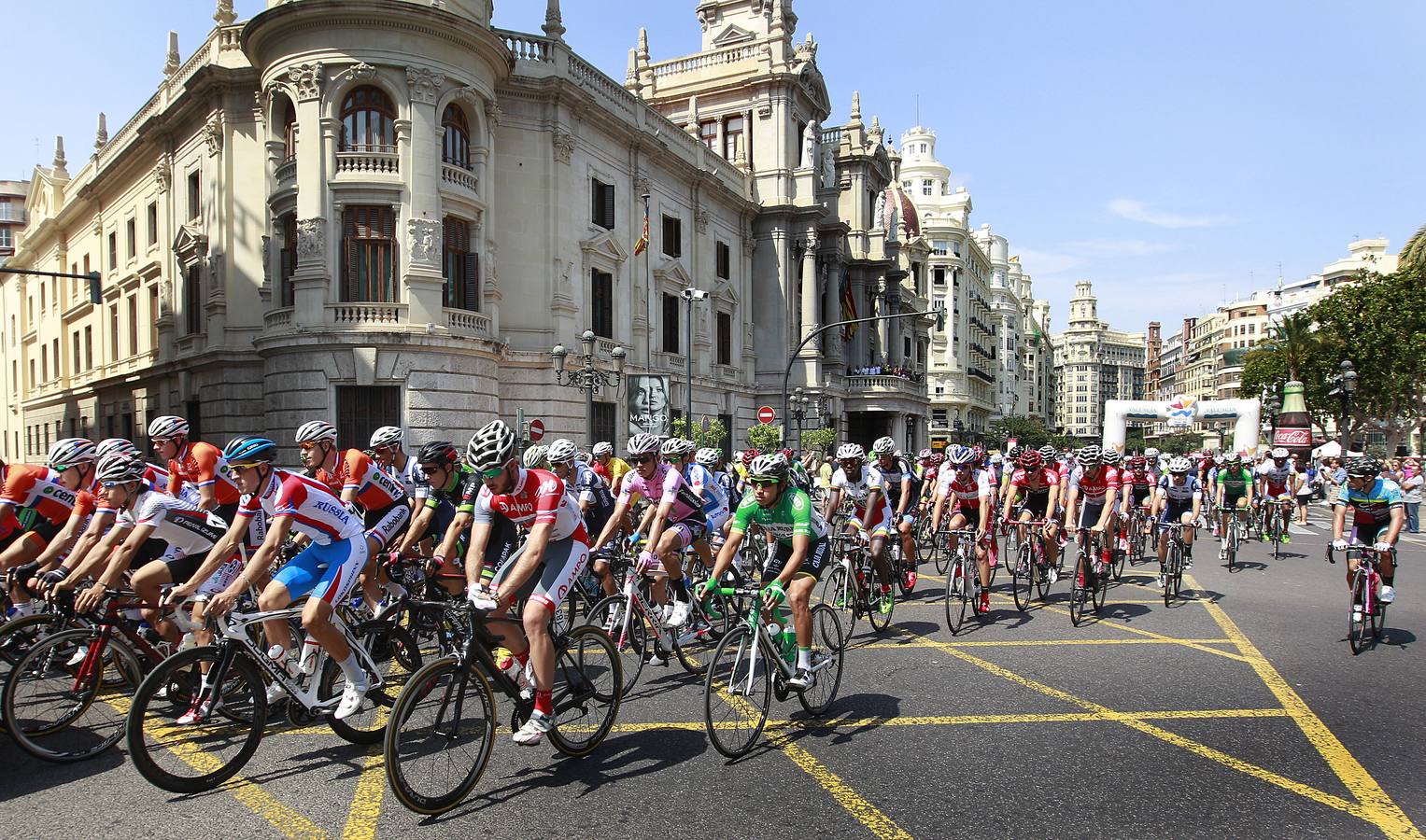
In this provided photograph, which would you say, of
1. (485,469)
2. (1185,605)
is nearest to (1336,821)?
(485,469)

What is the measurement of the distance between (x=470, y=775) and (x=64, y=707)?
3037 mm

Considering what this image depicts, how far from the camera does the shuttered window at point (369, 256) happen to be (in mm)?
23203

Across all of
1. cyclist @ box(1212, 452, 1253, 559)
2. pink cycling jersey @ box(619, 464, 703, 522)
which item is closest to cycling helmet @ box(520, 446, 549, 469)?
pink cycling jersey @ box(619, 464, 703, 522)

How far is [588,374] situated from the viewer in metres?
24.1

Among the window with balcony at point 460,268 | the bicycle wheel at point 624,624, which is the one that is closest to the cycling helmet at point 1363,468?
the bicycle wheel at point 624,624

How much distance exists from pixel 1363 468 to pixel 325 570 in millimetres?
9431

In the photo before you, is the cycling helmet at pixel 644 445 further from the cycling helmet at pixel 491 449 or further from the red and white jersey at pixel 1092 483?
the red and white jersey at pixel 1092 483

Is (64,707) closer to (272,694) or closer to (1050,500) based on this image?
(272,694)

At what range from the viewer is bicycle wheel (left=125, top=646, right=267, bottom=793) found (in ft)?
16.2

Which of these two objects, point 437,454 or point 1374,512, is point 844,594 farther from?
point 1374,512

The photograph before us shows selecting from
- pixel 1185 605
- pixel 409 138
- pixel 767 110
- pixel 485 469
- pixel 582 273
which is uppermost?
pixel 767 110

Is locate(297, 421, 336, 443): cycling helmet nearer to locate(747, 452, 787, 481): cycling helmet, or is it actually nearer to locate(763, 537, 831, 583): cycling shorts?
locate(747, 452, 787, 481): cycling helmet

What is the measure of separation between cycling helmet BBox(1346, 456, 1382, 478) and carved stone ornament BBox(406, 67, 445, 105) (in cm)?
2167

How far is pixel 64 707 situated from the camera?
581 centimetres
